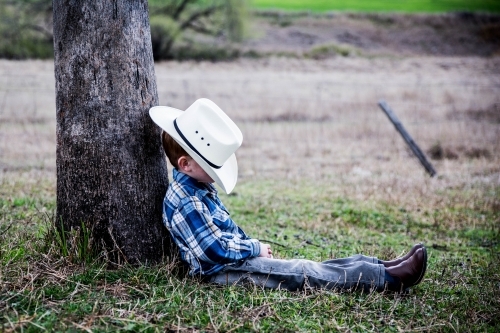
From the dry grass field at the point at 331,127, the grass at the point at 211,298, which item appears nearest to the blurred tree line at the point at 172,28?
the dry grass field at the point at 331,127

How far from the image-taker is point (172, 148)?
4.21 meters

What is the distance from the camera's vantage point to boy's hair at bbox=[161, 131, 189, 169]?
418cm

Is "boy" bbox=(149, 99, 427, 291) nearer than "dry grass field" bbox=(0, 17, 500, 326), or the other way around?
"dry grass field" bbox=(0, 17, 500, 326)

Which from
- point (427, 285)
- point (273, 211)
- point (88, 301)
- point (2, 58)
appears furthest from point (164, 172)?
point (2, 58)

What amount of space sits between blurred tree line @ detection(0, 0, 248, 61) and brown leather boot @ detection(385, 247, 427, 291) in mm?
24952

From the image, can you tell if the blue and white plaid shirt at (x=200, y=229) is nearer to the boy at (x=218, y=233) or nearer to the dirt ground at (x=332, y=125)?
the boy at (x=218, y=233)

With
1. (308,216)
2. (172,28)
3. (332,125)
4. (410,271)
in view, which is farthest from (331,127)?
(172,28)

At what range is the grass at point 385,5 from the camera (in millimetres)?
51969

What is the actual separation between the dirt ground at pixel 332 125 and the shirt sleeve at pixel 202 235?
451cm

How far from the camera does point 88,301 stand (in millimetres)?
3625

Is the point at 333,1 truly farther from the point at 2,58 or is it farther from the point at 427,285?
the point at 427,285

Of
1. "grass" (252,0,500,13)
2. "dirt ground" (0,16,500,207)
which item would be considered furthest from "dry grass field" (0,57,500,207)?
"grass" (252,0,500,13)

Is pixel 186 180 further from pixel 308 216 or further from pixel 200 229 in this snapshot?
pixel 308 216

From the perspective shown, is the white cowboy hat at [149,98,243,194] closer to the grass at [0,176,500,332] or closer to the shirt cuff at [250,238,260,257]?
the shirt cuff at [250,238,260,257]
